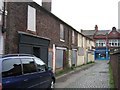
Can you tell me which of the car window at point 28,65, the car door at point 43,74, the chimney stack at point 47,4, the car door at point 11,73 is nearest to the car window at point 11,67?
the car door at point 11,73

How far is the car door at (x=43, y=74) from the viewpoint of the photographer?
8.88 m

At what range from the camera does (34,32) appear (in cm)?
1443

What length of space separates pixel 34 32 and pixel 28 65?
21.6 ft

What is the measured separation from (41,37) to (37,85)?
7169 millimetres

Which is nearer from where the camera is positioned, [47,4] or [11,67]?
[11,67]

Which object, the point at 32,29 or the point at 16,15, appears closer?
the point at 16,15

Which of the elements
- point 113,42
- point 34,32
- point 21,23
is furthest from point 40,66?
point 113,42

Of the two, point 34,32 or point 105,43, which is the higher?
point 105,43

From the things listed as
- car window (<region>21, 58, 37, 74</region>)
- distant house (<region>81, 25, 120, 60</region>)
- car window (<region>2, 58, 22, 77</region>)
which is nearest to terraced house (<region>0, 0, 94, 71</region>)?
car window (<region>21, 58, 37, 74</region>)

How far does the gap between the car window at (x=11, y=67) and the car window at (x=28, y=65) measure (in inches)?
11.2

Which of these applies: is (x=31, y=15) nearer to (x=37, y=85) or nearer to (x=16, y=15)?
(x=16, y=15)

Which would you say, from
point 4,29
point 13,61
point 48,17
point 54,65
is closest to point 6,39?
point 4,29

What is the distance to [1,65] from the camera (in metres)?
6.60

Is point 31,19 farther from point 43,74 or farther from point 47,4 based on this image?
point 47,4
